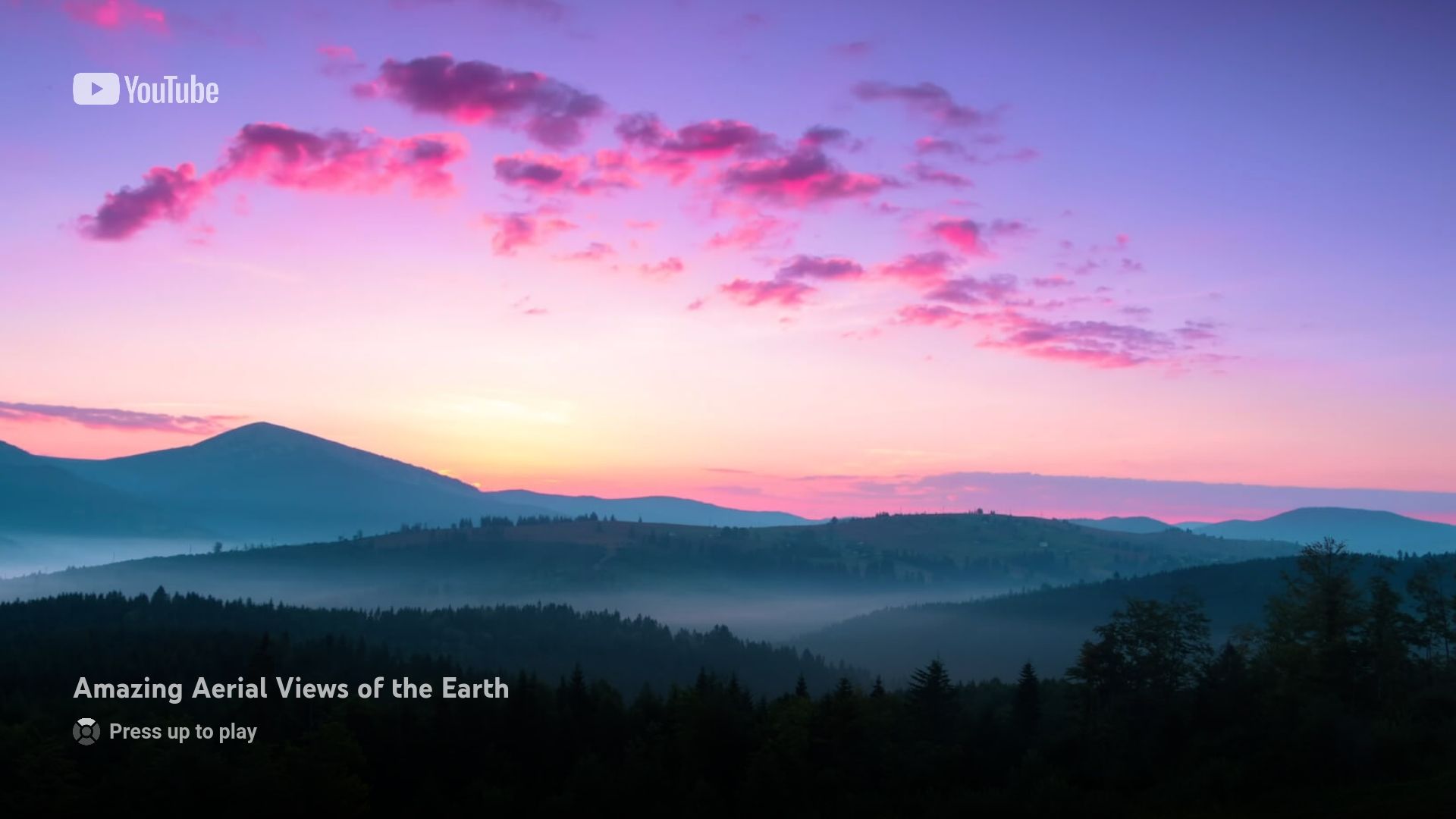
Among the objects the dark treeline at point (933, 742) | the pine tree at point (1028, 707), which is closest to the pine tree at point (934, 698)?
the dark treeline at point (933, 742)

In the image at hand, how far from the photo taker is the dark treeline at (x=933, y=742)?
217ft

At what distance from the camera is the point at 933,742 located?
3511 inches

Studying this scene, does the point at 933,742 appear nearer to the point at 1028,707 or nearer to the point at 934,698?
the point at 934,698

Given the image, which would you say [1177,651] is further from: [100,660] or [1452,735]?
[100,660]

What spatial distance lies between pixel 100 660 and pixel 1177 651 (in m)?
187

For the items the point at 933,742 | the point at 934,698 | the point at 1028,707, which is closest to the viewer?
the point at 933,742

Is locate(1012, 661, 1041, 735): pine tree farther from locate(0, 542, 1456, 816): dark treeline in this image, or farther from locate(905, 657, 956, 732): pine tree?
locate(905, 657, 956, 732): pine tree

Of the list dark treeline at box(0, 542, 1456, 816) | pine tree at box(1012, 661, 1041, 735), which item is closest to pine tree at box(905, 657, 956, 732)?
dark treeline at box(0, 542, 1456, 816)

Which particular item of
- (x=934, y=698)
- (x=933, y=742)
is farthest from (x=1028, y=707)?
(x=933, y=742)

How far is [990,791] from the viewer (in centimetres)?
7044

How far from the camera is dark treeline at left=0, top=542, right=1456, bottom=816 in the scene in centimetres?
6625

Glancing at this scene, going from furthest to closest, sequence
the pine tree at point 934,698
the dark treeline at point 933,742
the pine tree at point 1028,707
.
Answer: the pine tree at point 934,698
the pine tree at point 1028,707
the dark treeline at point 933,742

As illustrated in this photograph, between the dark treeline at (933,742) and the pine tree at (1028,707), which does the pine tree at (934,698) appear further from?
the pine tree at (1028,707)

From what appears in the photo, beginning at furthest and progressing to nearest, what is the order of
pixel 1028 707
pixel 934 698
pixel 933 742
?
pixel 934 698 < pixel 1028 707 < pixel 933 742
